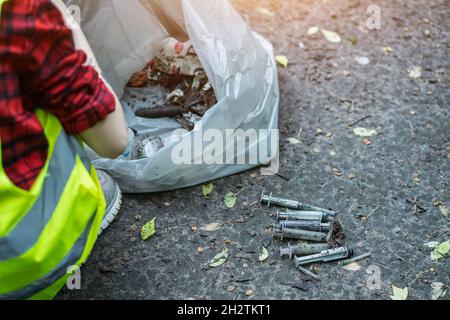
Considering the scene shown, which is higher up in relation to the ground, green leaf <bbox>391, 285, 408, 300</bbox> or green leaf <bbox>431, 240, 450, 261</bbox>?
green leaf <bbox>431, 240, 450, 261</bbox>

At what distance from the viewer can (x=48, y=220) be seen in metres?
1.45

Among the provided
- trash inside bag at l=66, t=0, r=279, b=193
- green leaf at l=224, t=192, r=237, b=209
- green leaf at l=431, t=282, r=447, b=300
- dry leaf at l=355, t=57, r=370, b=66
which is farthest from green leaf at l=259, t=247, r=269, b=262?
dry leaf at l=355, t=57, r=370, b=66

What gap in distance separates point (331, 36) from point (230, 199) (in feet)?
3.88

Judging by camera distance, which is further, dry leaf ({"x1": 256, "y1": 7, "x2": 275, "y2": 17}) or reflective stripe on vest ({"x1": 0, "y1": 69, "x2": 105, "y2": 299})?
dry leaf ({"x1": 256, "y1": 7, "x2": 275, "y2": 17})

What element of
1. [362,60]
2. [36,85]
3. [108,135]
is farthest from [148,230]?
[362,60]

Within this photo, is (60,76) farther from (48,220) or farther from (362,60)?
(362,60)

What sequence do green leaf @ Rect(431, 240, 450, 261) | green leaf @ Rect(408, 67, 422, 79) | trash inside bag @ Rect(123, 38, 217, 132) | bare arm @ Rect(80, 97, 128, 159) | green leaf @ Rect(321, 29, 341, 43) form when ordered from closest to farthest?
bare arm @ Rect(80, 97, 128, 159)
green leaf @ Rect(431, 240, 450, 261)
trash inside bag @ Rect(123, 38, 217, 132)
green leaf @ Rect(408, 67, 422, 79)
green leaf @ Rect(321, 29, 341, 43)

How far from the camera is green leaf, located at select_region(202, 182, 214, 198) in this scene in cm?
210

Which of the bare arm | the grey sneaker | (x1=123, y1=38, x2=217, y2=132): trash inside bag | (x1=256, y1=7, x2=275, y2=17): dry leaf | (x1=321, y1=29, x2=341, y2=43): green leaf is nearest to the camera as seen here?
the bare arm

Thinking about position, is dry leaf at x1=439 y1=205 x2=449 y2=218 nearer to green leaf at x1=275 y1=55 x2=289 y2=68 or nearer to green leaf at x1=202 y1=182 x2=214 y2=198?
green leaf at x1=202 y1=182 x2=214 y2=198

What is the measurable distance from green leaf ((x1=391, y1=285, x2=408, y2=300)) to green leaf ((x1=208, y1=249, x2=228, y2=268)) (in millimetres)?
556

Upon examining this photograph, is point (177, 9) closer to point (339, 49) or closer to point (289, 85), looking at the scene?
point (289, 85)
